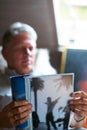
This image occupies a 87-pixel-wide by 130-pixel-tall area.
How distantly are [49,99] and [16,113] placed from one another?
0.12 metres

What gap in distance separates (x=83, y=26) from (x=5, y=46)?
0.28 m

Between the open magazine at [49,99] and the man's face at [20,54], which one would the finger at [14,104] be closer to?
the open magazine at [49,99]

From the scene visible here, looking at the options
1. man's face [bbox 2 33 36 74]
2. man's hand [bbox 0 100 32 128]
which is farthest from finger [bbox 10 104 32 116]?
man's face [bbox 2 33 36 74]

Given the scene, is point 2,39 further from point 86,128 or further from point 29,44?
point 86,128

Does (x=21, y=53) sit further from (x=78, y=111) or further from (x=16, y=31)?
(x=78, y=111)

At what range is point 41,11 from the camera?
86cm

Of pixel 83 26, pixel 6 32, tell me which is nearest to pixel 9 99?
pixel 6 32

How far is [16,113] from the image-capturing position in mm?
745

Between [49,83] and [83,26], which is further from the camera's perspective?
[83,26]

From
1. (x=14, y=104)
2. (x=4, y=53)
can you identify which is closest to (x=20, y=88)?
(x=14, y=104)

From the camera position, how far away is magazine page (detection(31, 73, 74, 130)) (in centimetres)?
79

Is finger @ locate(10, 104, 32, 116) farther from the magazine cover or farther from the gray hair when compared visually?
the gray hair

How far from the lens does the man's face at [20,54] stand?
0.83 meters

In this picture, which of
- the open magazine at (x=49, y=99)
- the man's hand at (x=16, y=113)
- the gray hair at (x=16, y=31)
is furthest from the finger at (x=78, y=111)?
the gray hair at (x=16, y=31)
